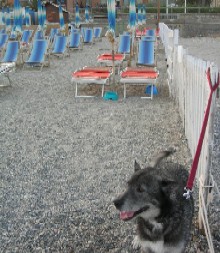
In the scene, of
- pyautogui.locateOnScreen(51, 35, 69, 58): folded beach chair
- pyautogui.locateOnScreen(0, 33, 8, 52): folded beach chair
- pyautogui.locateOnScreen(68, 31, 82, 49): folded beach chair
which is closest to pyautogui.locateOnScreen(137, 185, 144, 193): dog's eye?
pyautogui.locateOnScreen(51, 35, 69, 58): folded beach chair

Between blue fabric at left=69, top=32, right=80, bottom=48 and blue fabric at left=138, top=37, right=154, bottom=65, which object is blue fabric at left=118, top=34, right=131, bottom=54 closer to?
blue fabric at left=138, top=37, right=154, bottom=65

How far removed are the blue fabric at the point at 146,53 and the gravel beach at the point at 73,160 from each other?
118 centimetres

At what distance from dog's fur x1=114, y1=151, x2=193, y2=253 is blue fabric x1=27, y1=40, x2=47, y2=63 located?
29.5 ft

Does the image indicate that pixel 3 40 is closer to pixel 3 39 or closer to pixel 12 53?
pixel 3 39

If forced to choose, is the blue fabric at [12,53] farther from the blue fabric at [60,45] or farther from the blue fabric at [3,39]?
the blue fabric at [3,39]

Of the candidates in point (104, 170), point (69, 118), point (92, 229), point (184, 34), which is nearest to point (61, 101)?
point (69, 118)

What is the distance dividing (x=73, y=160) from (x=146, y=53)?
5890 mm

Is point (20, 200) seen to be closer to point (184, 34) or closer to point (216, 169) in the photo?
point (216, 169)

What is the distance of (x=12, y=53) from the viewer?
439 inches

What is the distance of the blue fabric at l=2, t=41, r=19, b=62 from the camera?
11.0 m

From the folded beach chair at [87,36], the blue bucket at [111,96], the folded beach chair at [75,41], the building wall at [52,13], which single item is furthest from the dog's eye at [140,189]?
the building wall at [52,13]

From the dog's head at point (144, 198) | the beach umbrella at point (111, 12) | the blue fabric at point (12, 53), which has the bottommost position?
the dog's head at point (144, 198)

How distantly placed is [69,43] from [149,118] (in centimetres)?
Result: 977

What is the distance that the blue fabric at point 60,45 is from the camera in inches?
514
